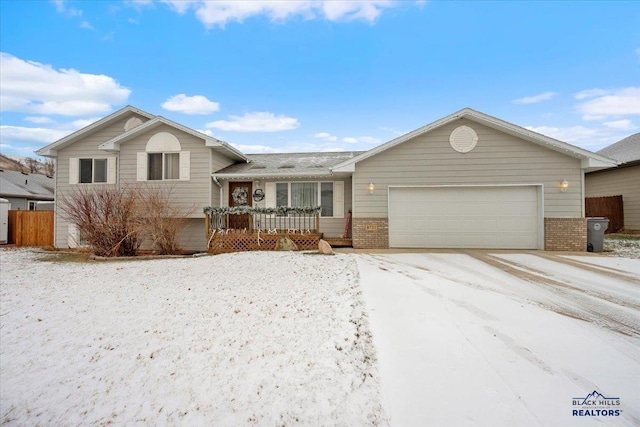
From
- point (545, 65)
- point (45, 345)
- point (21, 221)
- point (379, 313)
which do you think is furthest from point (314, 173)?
point (21, 221)

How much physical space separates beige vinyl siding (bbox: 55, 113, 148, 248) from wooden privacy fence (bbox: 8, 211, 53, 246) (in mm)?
1192

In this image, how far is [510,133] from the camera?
984 centimetres

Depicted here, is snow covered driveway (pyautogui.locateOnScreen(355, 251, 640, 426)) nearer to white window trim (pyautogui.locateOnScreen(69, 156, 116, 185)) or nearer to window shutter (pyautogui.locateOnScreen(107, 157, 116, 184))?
window shutter (pyautogui.locateOnScreen(107, 157, 116, 184))

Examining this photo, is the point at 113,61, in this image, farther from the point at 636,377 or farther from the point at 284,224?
the point at 636,377

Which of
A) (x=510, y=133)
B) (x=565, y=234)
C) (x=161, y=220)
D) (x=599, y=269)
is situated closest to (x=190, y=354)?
(x=161, y=220)

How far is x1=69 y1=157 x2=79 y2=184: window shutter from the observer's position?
12664mm

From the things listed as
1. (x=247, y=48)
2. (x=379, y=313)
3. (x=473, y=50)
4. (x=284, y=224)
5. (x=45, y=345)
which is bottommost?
(x=45, y=345)

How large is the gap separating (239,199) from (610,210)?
1832 centimetres

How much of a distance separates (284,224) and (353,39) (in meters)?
9.95

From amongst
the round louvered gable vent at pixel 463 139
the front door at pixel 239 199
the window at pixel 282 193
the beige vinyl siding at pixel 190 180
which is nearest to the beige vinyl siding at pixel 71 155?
the beige vinyl siding at pixel 190 180

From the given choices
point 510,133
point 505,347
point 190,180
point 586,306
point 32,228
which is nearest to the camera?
point 505,347

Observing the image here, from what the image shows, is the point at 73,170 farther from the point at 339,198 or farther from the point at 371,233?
the point at 371,233

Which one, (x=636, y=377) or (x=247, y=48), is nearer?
(x=636, y=377)

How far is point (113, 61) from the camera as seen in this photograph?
15078 millimetres
